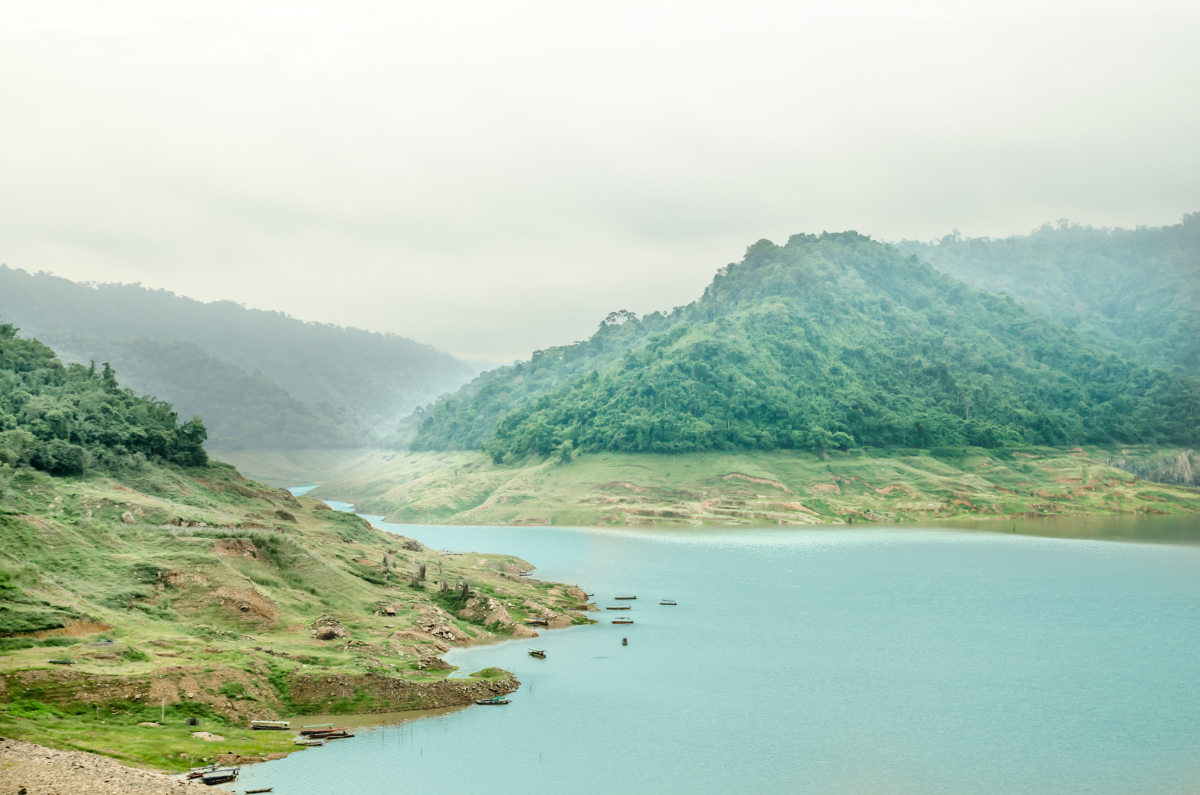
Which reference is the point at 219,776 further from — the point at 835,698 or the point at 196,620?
the point at 835,698

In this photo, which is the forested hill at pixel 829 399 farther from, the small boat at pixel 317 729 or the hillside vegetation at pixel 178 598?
the small boat at pixel 317 729

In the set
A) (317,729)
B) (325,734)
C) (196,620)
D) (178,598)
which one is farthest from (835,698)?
(178,598)

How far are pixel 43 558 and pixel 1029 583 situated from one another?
68.6 metres

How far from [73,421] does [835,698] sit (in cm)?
5162

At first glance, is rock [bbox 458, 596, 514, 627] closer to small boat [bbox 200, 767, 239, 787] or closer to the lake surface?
the lake surface

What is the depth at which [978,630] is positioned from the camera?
5606 cm

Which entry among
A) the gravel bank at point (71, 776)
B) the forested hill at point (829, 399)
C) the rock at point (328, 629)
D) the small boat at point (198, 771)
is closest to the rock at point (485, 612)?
the rock at point (328, 629)

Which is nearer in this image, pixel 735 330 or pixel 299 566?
pixel 299 566

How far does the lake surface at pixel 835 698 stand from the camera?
31.6m

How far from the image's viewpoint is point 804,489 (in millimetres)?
134375

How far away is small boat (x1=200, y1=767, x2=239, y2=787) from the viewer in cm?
2809

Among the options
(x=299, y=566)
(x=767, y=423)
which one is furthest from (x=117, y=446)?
(x=767, y=423)

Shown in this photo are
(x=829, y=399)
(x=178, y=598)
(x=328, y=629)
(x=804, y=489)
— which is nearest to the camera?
(x=178, y=598)

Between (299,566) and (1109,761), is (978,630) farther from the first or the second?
(299,566)
